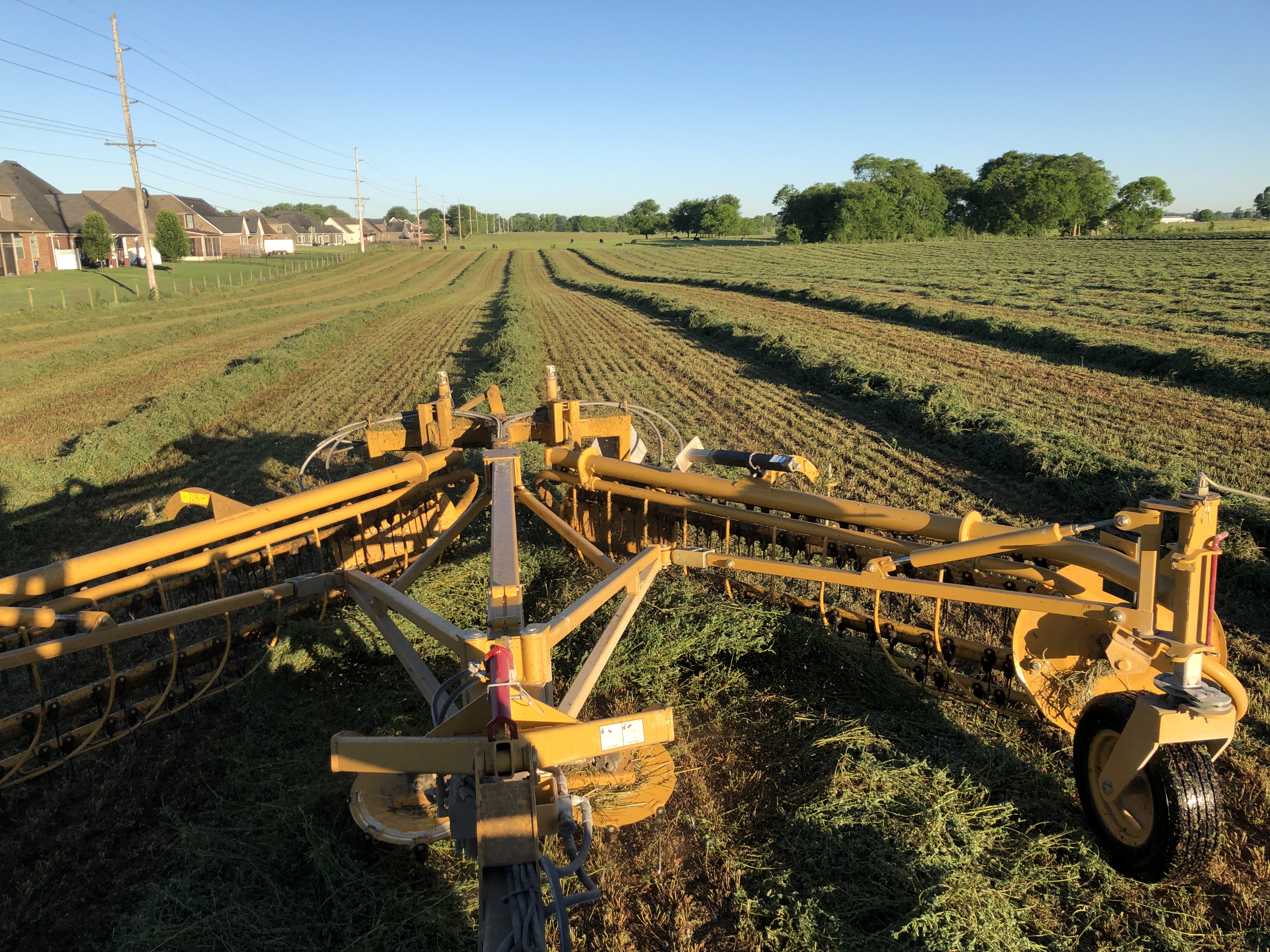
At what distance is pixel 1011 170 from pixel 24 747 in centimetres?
10352

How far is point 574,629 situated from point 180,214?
8409cm

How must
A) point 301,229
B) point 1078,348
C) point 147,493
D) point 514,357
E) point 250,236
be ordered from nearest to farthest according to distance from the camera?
1. point 147,493
2. point 514,357
3. point 1078,348
4. point 250,236
5. point 301,229

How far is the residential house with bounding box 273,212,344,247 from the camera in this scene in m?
107

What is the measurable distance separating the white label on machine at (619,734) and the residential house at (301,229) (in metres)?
109

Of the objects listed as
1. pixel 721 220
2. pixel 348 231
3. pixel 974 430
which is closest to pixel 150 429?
pixel 974 430

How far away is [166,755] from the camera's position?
15.5 feet

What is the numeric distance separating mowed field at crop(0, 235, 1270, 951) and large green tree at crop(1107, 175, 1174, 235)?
72575 millimetres

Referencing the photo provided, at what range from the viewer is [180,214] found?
73062 millimetres

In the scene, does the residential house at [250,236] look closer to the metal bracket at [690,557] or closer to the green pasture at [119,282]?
the green pasture at [119,282]

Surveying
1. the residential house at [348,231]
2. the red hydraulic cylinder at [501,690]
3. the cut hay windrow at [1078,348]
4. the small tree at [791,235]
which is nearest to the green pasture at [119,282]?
the cut hay windrow at [1078,348]

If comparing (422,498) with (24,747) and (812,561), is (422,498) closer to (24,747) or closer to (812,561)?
(24,747)

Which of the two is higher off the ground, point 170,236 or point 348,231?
point 348,231

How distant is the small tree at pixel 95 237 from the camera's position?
56000 mm

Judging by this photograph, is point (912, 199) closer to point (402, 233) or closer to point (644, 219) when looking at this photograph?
point (644, 219)
